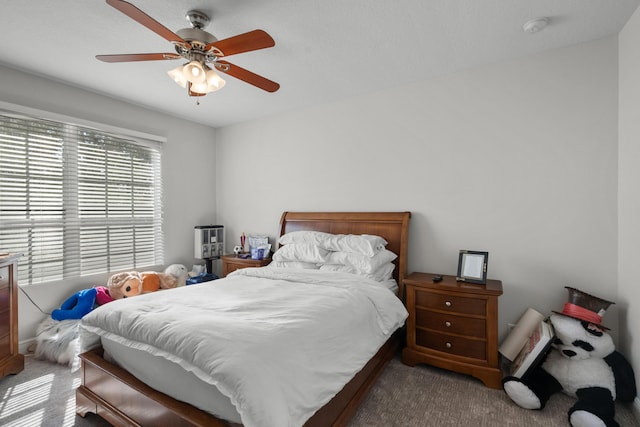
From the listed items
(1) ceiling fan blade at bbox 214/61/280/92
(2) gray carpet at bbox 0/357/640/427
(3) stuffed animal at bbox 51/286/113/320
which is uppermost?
(1) ceiling fan blade at bbox 214/61/280/92

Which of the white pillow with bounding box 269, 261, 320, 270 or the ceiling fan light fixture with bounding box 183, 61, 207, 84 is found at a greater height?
the ceiling fan light fixture with bounding box 183, 61, 207, 84

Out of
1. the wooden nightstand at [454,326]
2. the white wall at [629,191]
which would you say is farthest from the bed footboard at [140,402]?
the white wall at [629,191]

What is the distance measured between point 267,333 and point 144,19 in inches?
67.8

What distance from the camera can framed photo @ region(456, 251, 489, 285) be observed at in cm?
239

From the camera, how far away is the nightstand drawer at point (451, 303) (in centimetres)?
225

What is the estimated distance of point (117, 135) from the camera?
3.42 m

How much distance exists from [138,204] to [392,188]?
10.1 feet

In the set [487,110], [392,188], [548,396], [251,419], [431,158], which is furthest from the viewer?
[392,188]

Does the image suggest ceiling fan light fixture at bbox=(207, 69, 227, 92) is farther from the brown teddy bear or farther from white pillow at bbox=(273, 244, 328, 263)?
the brown teddy bear

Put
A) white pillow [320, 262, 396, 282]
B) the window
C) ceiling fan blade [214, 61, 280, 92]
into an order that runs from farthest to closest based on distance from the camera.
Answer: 1. the window
2. white pillow [320, 262, 396, 282]
3. ceiling fan blade [214, 61, 280, 92]

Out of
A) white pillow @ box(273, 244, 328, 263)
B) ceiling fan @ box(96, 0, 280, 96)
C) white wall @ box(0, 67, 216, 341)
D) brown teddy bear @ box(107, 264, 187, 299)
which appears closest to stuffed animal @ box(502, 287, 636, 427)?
white pillow @ box(273, 244, 328, 263)

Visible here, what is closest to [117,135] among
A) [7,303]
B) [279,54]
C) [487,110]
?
[7,303]

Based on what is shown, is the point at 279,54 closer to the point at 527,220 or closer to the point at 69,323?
the point at 527,220

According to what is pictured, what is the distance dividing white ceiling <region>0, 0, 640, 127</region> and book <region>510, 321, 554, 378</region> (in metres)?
2.17
